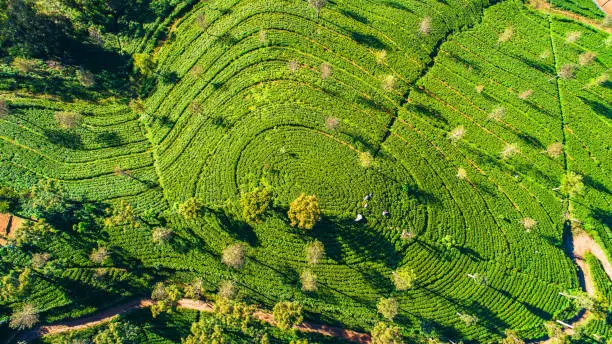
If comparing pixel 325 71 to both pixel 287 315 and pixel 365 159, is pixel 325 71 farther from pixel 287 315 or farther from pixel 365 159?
pixel 287 315

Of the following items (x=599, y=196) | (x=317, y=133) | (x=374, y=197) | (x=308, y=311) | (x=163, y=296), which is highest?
(x=599, y=196)

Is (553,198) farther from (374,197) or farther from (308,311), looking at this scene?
(308,311)

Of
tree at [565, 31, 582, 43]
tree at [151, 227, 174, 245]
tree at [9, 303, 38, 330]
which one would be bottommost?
tree at [9, 303, 38, 330]

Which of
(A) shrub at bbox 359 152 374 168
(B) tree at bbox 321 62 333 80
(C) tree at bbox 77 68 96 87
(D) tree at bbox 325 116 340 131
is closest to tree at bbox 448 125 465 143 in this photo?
(A) shrub at bbox 359 152 374 168

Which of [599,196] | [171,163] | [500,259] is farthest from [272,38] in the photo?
[599,196]

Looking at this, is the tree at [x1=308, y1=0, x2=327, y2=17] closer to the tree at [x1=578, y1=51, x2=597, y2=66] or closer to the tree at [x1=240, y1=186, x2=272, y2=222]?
the tree at [x1=240, y1=186, x2=272, y2=222]

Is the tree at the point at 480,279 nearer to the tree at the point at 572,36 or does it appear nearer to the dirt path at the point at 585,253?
the dirt path at the point at 585,253
